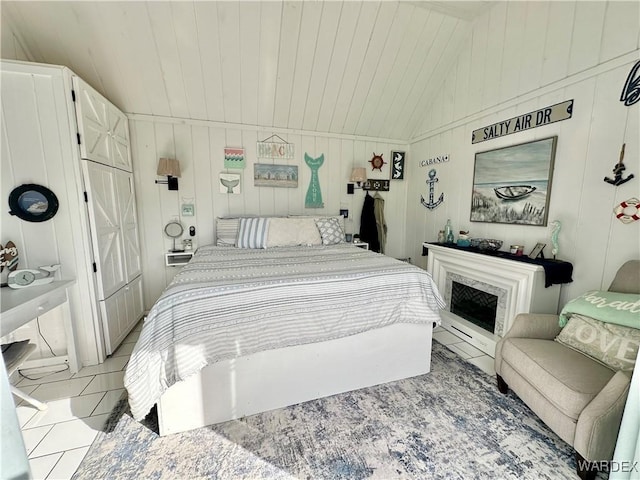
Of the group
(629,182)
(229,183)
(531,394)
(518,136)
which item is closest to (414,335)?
(531,394)

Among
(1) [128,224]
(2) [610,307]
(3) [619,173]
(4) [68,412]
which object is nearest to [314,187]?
(1) [128,224]

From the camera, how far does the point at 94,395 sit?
1.84 metres

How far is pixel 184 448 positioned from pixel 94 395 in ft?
3.03

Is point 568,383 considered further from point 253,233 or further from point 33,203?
point 33,203

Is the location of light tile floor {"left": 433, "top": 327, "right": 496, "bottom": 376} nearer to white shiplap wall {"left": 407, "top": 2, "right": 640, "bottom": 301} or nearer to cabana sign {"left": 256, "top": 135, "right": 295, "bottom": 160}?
white shiplap wall {"left": 407, "top": 2, "right": 640, "bottom": 301}

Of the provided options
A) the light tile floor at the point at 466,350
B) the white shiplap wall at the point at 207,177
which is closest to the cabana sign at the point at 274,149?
the white shiplap wall at the point at 207,177

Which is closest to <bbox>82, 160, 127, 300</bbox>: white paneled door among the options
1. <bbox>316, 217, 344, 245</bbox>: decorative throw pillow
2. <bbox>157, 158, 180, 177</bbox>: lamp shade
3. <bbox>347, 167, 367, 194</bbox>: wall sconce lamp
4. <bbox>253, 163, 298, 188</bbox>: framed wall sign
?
<bbox>157, 158, 180, 177</bbox>: lamp shade

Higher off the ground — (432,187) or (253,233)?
(432,187)

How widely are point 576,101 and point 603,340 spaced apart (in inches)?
69.5

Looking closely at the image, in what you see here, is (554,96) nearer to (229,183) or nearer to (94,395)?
(229,183)

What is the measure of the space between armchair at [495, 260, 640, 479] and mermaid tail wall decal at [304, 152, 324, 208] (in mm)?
2663

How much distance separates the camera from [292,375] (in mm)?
1735

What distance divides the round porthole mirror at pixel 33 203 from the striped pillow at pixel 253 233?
1.50 m

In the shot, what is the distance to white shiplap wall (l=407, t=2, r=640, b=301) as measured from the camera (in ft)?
5.89
